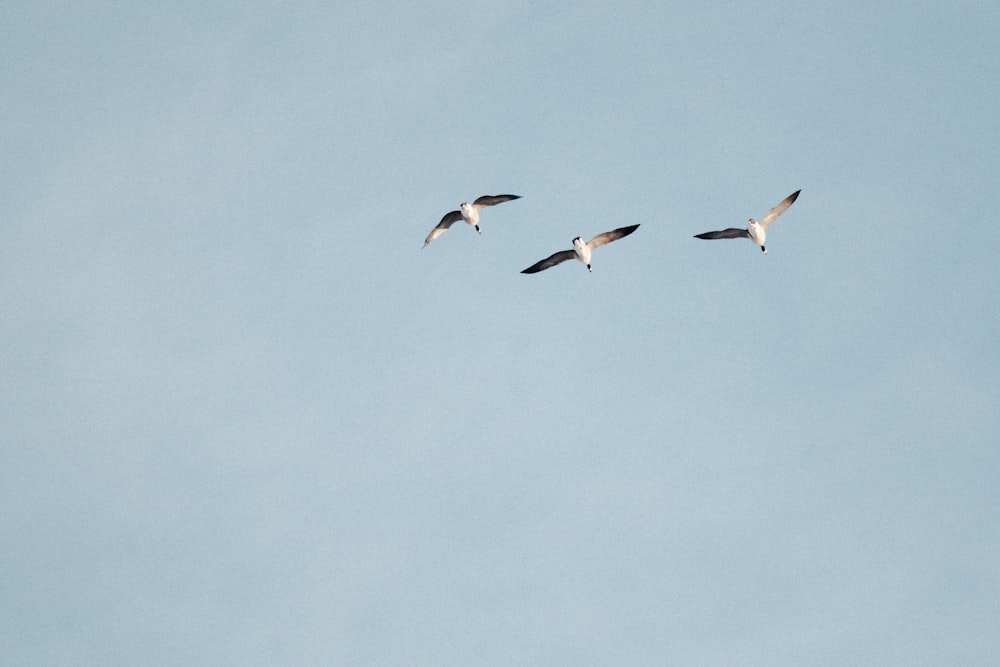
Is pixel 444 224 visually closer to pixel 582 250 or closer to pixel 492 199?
pixel 492 199

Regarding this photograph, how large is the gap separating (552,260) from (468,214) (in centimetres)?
722

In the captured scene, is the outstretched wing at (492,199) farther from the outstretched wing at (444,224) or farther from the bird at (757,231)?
the bird at (757,231)

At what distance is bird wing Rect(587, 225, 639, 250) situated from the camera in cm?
7150

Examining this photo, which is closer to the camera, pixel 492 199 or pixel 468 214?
pixel 492 199

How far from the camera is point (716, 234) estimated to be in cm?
7262

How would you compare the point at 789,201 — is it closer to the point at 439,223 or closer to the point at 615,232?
the point at 615,232

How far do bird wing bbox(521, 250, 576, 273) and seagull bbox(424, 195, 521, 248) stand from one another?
440 cm

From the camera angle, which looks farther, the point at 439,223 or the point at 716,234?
the point at 439,223

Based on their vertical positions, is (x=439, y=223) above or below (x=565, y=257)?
above

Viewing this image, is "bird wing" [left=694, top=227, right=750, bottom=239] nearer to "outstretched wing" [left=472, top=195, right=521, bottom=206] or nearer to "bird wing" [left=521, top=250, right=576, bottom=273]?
"bird wing" [left=521, top=250, right=576, bottom=273]

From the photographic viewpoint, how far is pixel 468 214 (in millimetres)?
76562

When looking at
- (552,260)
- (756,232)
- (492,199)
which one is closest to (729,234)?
(756,232)

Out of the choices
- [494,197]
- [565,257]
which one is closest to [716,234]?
[565,257]

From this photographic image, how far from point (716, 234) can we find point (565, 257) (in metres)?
9.73
